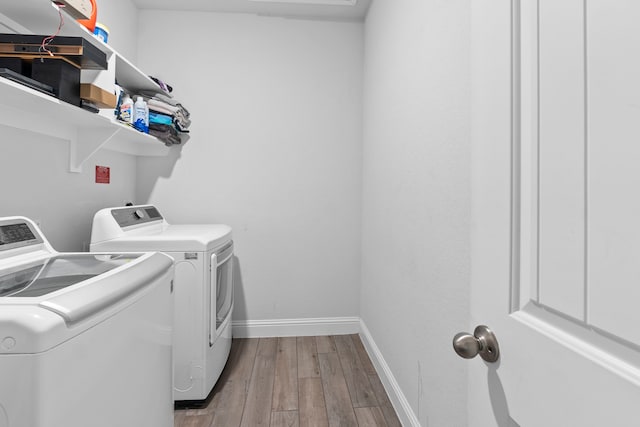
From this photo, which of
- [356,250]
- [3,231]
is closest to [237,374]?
[356,250]

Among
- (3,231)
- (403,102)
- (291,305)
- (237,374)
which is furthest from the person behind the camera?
(291,305)

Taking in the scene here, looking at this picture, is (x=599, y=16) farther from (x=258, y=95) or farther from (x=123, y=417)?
(x=258, y=95)

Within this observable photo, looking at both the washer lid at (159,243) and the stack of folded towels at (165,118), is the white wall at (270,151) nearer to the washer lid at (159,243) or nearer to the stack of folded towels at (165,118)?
the stack of folded towels at (165,118)

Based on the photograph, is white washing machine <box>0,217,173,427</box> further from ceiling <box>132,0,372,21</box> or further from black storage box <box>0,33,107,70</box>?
ceiling <box>132,0,372,21</box>

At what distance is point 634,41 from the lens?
12.4 inches

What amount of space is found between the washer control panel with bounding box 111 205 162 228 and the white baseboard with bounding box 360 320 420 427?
165 cm

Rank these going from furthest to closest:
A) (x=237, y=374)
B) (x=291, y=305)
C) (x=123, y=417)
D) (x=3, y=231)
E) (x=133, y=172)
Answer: (x=291, y=305), (x=133, y=172), (x=237, y=374), (x=3, y=231), (x=123, y=417)

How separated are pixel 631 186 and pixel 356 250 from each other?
2315 mm

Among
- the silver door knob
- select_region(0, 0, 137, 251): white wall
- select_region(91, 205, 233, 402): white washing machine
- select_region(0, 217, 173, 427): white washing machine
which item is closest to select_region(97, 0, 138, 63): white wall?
select_region(0, 0, 137, 251): white wall

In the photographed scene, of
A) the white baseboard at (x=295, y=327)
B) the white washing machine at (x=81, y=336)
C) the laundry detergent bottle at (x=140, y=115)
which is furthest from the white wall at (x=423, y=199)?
the laundry detergent bottle at (x=140, y=115)

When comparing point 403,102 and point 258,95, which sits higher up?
point 258,95

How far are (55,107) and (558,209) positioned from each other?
1637 mm

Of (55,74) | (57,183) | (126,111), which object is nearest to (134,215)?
(57,183)

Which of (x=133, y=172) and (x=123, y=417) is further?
(x=133, y=172)
